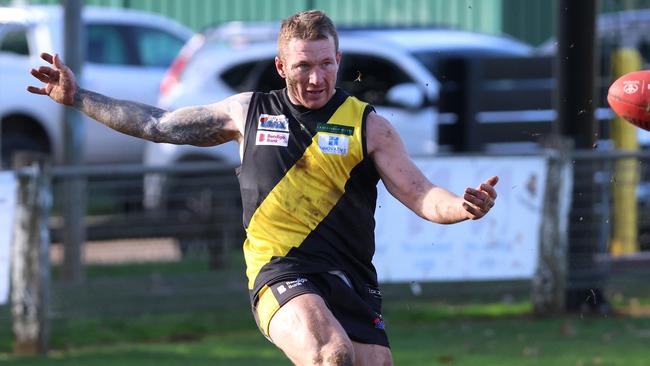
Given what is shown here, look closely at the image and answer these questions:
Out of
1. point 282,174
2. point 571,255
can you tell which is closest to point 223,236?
point 571,255

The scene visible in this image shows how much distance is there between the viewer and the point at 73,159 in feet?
39.3

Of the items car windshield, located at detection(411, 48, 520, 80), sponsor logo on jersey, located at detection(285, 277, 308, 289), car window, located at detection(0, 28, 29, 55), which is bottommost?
sponsor logo on jersey, located at detection(285, 277, 308, 289)

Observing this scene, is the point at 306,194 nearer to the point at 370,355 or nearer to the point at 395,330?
the point at 370,355

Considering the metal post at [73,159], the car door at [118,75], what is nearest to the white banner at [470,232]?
the metal post at [73,159]

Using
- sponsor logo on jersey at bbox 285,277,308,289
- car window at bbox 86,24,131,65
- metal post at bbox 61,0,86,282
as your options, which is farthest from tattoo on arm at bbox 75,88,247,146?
car window at bbox 86,24,131,65

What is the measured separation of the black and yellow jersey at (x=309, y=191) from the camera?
19.0ft

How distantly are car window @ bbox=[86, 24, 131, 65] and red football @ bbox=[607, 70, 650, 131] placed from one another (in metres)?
11.1

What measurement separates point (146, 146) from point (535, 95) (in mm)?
4880

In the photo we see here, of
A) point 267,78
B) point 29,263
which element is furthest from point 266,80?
point 29,263

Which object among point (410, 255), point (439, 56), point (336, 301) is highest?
point (439, 56)

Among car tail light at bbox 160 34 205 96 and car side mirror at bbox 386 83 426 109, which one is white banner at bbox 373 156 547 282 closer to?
car side mirror at bbox 386 83 426 109

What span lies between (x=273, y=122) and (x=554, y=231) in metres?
5.81

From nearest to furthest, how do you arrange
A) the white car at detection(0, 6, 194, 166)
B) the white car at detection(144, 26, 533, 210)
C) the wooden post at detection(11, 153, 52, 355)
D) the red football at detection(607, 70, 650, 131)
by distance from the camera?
1. the red football at detection(607, 70, 650, 131)
2. the wooden post at detection(11, 153, 52, 355)
3. the white car at detection(144, 26, 533, 210)
4. the white car at detection(0, 6, 194, 166)

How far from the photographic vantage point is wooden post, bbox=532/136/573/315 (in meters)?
11.2
